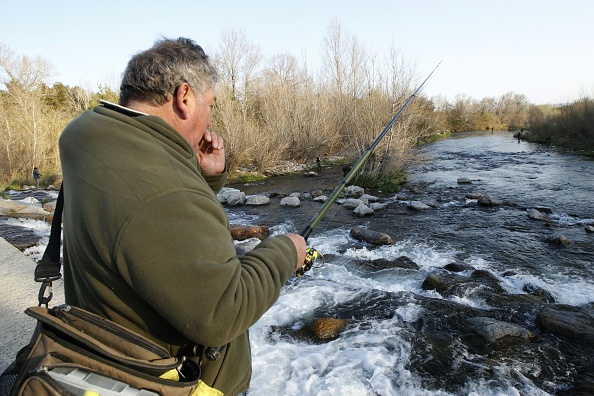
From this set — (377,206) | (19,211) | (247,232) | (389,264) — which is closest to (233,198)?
(247,232)

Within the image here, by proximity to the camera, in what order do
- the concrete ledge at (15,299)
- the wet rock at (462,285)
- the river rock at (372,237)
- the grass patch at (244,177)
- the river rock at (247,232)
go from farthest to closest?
the grass patch at (244,177) → the river rock at (247,232) → the river rock at (372,237) → the wet rock at (462,285) → the concrete ledge at (15,299)

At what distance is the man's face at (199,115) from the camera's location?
1.36 metres

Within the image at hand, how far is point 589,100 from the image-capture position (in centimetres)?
2558

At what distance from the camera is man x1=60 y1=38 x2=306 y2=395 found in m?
1.00

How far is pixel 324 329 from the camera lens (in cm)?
439

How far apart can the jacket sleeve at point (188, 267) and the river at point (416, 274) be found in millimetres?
2687

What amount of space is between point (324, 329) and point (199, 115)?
142 inches

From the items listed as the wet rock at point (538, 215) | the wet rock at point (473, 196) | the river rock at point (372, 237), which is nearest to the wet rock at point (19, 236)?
the river rock at point (372, 237)

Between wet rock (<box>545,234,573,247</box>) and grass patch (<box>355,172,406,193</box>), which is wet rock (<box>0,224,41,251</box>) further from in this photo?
grass patch (<box>355,172,406,193</box>)

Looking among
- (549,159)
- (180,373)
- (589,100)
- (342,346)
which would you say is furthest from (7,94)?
(589,100)

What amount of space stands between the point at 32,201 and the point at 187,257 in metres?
14.1

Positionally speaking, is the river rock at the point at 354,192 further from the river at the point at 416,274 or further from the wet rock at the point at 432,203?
the wet rock at the point at 432,203

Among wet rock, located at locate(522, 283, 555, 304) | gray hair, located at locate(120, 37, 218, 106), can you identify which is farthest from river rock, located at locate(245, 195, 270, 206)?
gray hair, located at locate(120, 37, 218, 106)

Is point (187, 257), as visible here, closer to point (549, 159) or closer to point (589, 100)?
point (549, 159)
